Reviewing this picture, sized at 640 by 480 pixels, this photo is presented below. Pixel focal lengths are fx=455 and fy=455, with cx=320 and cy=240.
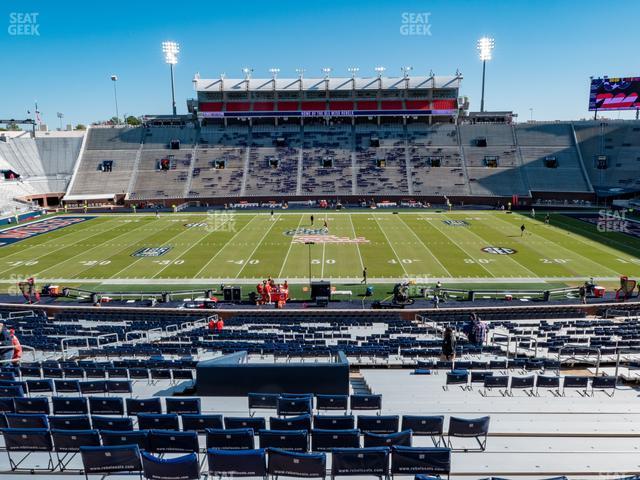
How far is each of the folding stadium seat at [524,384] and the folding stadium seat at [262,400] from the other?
562 cm

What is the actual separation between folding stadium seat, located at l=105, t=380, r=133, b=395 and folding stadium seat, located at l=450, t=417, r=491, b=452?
6950 mm

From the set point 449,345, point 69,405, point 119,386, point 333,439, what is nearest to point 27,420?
point 69,405

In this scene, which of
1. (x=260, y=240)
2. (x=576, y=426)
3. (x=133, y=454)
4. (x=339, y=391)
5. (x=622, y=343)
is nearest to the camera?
(x=133, y=454)

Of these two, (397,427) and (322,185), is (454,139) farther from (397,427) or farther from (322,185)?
(397,427)

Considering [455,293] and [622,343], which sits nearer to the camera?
[622,343]

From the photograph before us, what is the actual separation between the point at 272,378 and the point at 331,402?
4.62 feet

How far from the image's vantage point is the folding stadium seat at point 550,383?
34.8ft

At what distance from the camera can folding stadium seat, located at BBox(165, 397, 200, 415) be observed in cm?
832

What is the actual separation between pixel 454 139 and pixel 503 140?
8.19 m

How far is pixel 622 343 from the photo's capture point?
1512 centimetres

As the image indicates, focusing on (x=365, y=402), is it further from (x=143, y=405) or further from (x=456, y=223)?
(x=456, y=223)

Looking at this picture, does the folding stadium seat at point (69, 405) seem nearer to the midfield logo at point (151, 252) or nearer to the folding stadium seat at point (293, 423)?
the folding stadium seat at point (293, 423)

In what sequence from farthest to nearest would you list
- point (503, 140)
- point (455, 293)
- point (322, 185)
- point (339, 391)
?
point (503, 140)
point (322, 185)
point (455, 293)
point (339, 391)

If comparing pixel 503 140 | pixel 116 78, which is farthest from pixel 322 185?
pixel 116 78
